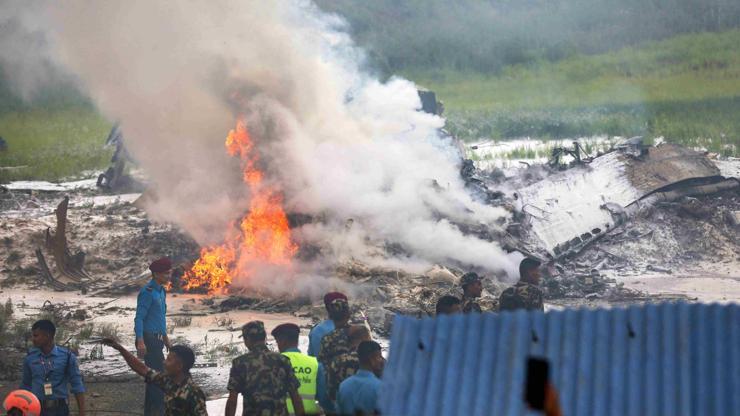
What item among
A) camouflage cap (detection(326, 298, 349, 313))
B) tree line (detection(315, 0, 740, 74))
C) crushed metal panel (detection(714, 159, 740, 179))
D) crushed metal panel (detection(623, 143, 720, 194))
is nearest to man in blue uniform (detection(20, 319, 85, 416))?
camouflage cap (detection(326, 298, 349, 313))

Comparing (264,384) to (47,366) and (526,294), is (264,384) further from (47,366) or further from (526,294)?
(526,294)

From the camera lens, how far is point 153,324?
9.20 metres

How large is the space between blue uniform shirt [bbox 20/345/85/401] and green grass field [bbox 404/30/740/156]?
1902 cm

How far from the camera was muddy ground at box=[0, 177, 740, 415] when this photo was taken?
39.2 ft

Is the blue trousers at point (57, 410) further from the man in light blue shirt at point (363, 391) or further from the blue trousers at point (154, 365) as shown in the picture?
the man in light blue shirt at point (363, 391)

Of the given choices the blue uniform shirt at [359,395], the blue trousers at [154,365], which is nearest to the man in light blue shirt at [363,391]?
the blue uniform shirt at [359,395]

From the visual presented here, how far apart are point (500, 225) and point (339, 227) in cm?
304

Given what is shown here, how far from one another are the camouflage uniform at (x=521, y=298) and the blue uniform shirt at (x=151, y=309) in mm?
3217

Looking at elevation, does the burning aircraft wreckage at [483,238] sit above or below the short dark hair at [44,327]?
above

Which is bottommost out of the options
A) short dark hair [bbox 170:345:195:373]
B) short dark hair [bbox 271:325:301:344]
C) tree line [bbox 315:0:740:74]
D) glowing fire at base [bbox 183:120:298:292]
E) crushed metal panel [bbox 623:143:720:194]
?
short dark hair [bbox 170:345:195:373]

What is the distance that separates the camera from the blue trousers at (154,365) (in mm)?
8773

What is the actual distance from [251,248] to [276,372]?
9.04 meters

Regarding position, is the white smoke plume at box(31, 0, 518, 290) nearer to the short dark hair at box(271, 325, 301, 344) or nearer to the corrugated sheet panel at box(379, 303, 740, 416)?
the short dark hair at box(271, 325, 301, 344)

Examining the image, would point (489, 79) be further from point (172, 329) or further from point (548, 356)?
point (548, 356)
